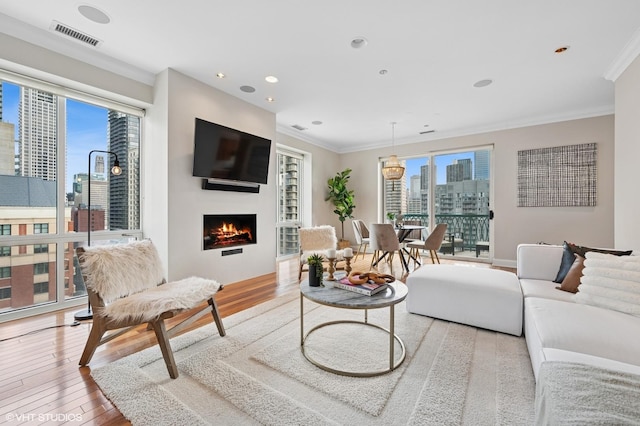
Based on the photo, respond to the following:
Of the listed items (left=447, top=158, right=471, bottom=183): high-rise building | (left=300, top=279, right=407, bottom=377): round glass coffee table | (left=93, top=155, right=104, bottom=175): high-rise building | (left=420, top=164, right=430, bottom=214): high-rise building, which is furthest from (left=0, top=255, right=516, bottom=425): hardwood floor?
(left=447, top=158, right=471, bottom=183): high-rise building

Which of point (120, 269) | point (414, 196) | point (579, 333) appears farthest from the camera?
point (414, 196)

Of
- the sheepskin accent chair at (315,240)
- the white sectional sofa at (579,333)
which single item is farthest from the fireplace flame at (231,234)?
the white sectional sofa at (579,333)

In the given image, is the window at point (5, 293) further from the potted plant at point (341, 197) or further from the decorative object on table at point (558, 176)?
the decorative object on table at point (558, 176)

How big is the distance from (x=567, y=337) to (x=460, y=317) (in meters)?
1.06

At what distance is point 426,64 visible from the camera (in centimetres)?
320

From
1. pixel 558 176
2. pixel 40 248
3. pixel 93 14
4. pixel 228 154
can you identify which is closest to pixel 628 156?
pixel 558 176

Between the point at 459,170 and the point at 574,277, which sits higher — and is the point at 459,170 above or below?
above

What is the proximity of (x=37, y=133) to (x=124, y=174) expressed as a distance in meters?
0.84

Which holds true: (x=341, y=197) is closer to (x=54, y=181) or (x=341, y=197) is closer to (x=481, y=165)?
(x=481, y=165)

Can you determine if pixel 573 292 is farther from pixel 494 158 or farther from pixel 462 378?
pixel 494 158

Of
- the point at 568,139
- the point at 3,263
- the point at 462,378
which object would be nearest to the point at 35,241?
the point at 3,263

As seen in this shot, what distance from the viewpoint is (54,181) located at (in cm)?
297

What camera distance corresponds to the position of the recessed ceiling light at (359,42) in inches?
107

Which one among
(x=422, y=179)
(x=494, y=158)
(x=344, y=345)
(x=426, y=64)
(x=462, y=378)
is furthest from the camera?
(x=422, y=179)
